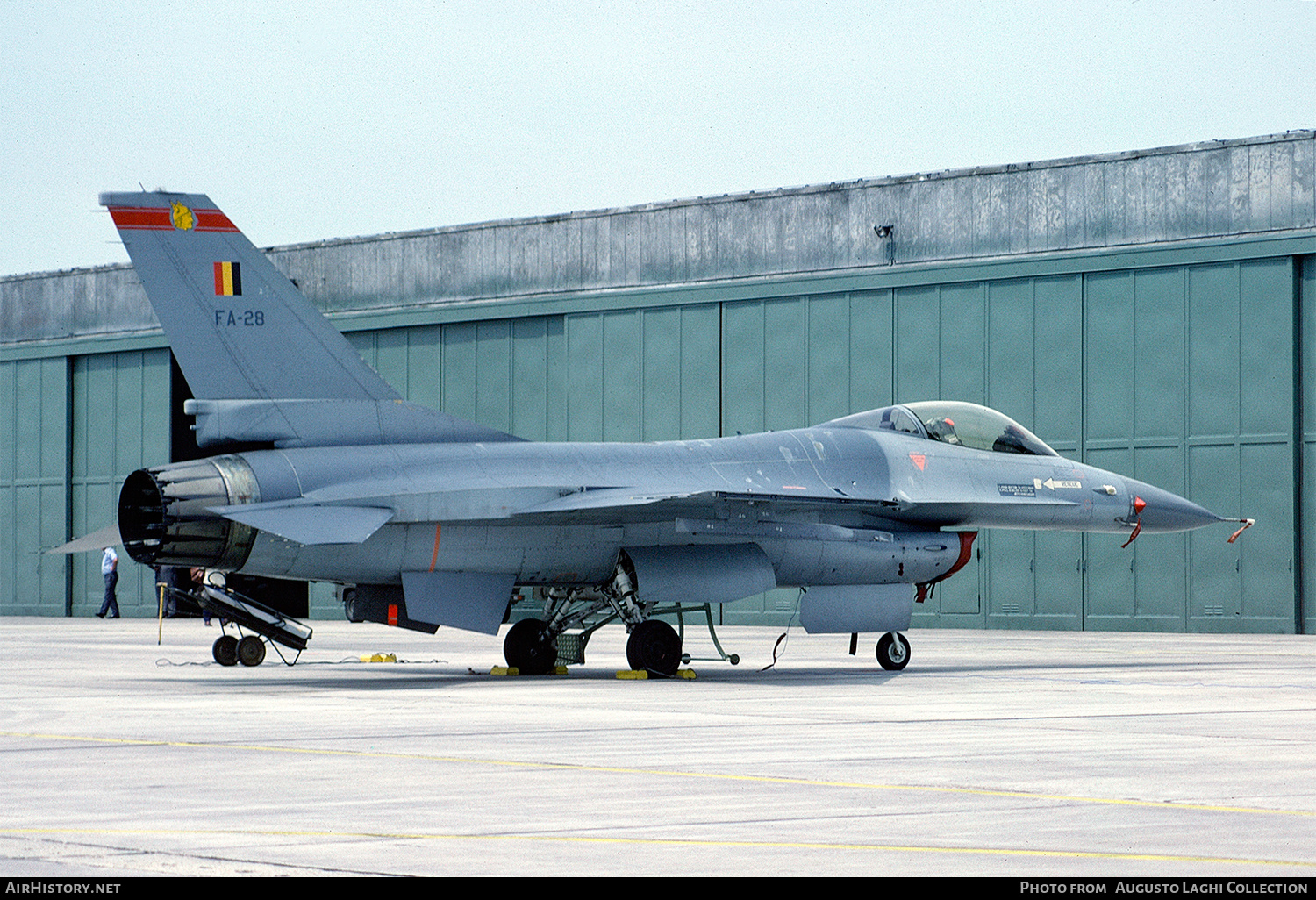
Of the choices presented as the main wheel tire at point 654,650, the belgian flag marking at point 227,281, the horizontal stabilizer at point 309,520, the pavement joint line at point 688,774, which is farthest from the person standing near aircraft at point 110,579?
the pavement joint line at point 688,774

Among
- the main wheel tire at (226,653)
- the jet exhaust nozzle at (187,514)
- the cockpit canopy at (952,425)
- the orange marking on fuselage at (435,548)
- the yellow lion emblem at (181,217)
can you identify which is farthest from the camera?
the main wheel tire at (226,653)

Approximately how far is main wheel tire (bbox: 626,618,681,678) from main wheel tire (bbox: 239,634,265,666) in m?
6.51

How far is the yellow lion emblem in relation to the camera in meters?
17.4

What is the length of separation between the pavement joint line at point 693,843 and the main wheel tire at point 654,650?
38.6ft

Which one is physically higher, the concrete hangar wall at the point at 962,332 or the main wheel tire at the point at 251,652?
the concrete hangar wall at the point at 962,332

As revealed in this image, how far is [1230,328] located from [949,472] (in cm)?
1504

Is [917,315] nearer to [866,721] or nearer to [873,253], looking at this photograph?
[873,253]

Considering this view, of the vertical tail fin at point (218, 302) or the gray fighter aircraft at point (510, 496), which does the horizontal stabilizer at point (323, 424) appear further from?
the vertical tail fin at point (218, 302)

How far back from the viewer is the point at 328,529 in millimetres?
16656

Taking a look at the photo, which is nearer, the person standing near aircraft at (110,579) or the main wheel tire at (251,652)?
the main wheel tire at (251,652)

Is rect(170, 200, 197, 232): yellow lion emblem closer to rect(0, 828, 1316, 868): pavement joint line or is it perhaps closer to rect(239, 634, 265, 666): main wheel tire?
rect(239, 634, 265, 666): main wheel tire

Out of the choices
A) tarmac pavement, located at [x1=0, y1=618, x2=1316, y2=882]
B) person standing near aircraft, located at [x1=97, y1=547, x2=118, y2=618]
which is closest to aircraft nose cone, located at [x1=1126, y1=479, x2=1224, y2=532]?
tarmac pavement, located at [x1=0, y1=618, x2=1316, y2=882]

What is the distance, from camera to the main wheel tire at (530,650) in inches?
791

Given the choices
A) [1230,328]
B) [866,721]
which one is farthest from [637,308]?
[866,721]
